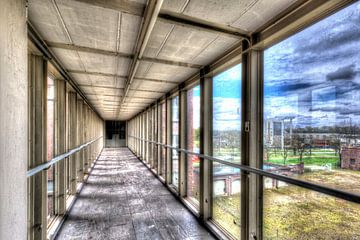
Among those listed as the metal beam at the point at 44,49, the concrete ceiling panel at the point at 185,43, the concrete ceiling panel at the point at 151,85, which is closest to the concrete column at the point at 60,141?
the metal beam at the point at 44,49

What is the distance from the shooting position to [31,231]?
213 cm

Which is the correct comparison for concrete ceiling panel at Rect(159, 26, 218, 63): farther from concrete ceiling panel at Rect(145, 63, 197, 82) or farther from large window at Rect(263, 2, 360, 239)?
large window at Rect(263, 2, 360, 239)

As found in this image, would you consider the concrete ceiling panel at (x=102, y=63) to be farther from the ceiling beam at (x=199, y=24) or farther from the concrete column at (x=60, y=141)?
the ceiling beam at (x=199, y=24)

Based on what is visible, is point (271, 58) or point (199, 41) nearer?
point (271, 58)

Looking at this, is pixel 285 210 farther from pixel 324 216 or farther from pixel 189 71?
pixel 189 71

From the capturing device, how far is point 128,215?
3.45 m

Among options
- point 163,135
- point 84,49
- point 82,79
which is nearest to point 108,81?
point 82,79

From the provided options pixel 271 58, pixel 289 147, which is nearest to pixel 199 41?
pixel 271 58

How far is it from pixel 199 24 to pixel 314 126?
4.66 feet

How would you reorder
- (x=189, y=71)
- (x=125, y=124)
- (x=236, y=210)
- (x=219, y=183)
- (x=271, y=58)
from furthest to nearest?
(x=125, y=124), (x=189, y=71), (x=219, y=183), (x=236, y=210), (x=271, y=58)

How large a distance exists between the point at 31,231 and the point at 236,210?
2.57 m

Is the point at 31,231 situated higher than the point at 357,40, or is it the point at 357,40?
the point at 357,40

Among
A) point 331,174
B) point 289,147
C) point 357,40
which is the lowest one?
point 331,174

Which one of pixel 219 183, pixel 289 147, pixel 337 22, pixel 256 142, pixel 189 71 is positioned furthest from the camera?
pixel 189 71
